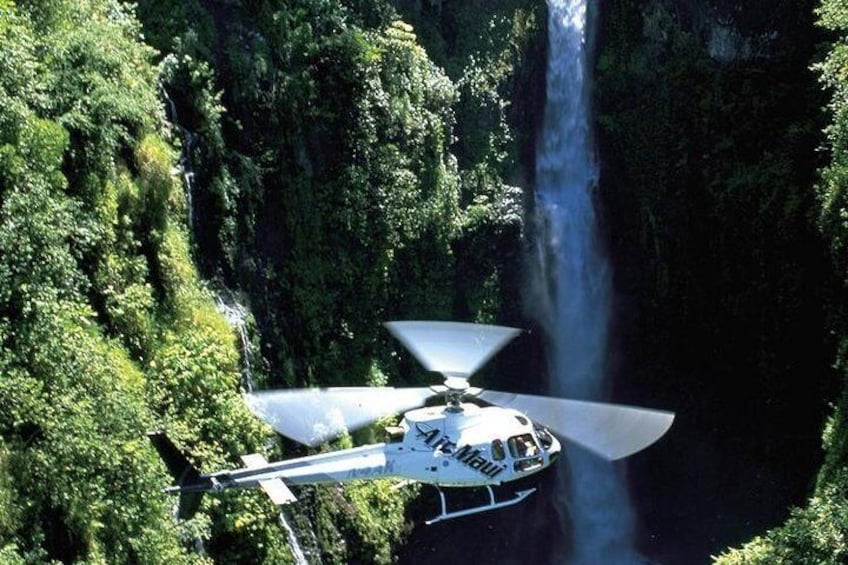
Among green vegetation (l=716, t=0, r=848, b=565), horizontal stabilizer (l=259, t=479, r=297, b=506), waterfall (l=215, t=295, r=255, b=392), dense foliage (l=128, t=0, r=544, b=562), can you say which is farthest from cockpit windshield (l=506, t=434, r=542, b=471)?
dense foliage (l=128, t=0, r=544, b=562)

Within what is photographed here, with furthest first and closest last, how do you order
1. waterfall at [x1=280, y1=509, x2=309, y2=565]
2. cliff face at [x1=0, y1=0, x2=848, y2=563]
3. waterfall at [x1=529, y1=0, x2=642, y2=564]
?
1. waterfall at [x1=529, y1=0, x2=642, y2=564]
2. waterfall at [x1=280, y1=509, x2=309, y2=565]
3. cliff face at [x1=0, y1=0, x2=848, y2=563]

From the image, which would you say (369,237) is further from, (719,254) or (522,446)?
(522,446)

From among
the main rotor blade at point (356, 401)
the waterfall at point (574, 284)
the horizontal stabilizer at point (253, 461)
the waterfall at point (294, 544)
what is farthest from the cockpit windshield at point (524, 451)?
the waterfall at point (574, 284)

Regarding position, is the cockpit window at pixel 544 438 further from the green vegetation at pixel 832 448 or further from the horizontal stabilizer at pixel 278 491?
the green vegetation at pixel 832 448

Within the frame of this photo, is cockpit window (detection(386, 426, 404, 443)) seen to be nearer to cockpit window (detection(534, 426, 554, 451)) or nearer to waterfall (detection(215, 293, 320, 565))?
cockpit window (detection(534, 426, 554, 451))

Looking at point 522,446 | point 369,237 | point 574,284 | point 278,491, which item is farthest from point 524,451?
point 574,284

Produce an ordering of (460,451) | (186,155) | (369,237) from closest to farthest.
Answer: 1. (460,451)
2. (186,155)
3. (369,237)
